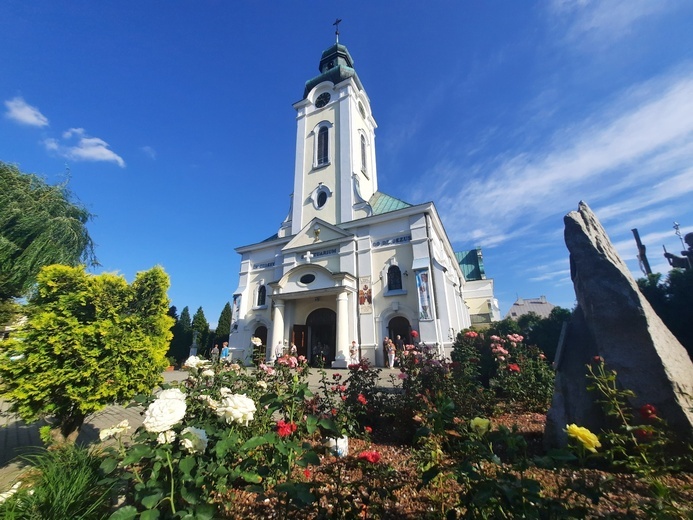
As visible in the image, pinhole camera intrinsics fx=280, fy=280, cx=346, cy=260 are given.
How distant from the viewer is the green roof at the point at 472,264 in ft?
102

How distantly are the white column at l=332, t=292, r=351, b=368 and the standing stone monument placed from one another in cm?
1113

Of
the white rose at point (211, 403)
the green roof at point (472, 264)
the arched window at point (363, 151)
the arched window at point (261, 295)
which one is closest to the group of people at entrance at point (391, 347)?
the white rose at point (211, 403)

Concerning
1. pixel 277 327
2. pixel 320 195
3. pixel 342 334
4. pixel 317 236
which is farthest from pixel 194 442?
pixel 320 195

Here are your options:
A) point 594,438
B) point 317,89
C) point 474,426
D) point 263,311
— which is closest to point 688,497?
point 594,438

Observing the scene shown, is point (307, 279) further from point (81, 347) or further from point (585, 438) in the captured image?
point (585, 438)

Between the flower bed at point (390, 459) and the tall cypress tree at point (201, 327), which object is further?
the tall cypress tree at point (201, 327)

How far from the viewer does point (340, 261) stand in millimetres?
16375

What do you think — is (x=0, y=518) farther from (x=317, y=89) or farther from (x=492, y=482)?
(x=317, y=89)

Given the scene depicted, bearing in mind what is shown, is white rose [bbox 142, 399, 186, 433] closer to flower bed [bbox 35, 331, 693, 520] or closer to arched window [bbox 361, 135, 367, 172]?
flower bed [bbox 35, 331, 693, 520]

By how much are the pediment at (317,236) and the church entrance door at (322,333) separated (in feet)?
13.4

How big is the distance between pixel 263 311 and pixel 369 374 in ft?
46.6

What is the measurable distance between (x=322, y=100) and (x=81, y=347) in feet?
74.8

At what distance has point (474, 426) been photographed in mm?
1941

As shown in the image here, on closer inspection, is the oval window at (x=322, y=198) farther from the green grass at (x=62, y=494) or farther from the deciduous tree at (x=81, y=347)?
the green grass at (x=62, y=494)
